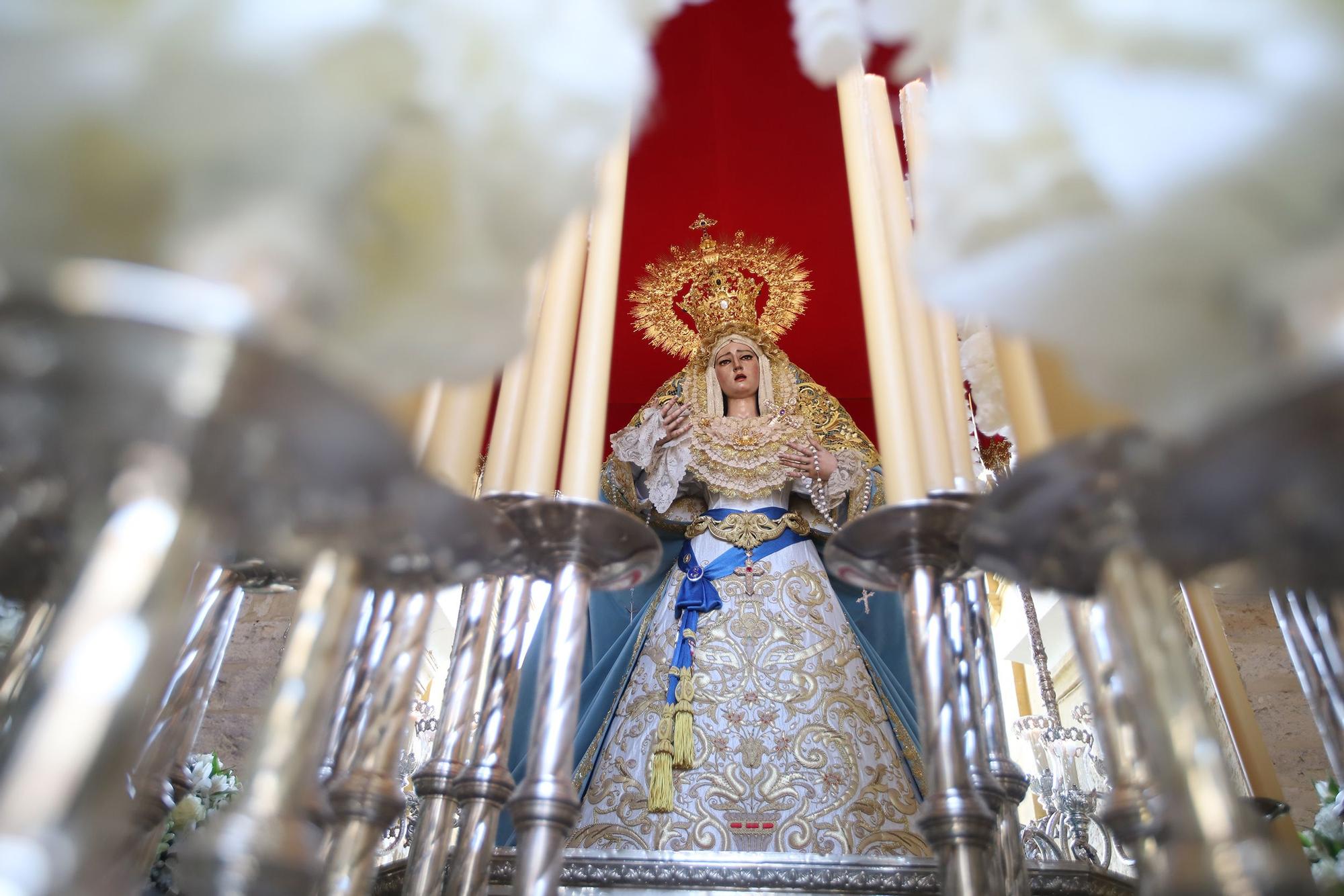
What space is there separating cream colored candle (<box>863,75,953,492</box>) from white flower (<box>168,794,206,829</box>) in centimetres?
120

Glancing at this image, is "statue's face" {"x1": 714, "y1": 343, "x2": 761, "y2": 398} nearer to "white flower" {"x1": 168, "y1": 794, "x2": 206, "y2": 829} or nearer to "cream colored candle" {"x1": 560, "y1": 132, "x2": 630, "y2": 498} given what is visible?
"cream colored candle" {"x1": 560, "y1": 132, "x2": 630, "y2": 498}

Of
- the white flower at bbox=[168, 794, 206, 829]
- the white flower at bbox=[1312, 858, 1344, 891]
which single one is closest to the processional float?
the white flower at bbox=[1312, 858, 1344, 891]

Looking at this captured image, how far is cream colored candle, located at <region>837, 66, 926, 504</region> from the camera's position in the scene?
2.74 feet

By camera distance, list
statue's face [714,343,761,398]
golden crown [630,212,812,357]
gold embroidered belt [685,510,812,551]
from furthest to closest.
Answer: golden crown [630,212,812,357] < statue's face [714,343,761,398] < gold embroidered belt [685,510,812,551]

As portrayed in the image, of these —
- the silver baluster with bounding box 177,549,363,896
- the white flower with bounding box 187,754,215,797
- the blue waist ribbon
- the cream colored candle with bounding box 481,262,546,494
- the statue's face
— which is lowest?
the silver baluster with bounding box 177,549,363,896

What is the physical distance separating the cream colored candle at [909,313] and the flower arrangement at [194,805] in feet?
3.48

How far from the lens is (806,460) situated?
2.43m

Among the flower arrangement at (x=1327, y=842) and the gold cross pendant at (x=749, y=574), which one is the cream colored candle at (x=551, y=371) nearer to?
the flower arrangement at (x=1327, y=842)

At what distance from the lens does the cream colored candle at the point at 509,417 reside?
0.93m

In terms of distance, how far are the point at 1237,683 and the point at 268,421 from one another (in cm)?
91

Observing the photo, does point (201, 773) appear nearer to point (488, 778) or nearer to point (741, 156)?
point (488, 778)

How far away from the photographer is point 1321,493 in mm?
493

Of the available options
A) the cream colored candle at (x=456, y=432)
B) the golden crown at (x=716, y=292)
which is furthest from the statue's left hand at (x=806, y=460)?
the cream colored candle at (x=456, y=432)

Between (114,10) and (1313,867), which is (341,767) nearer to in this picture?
(114,10)
